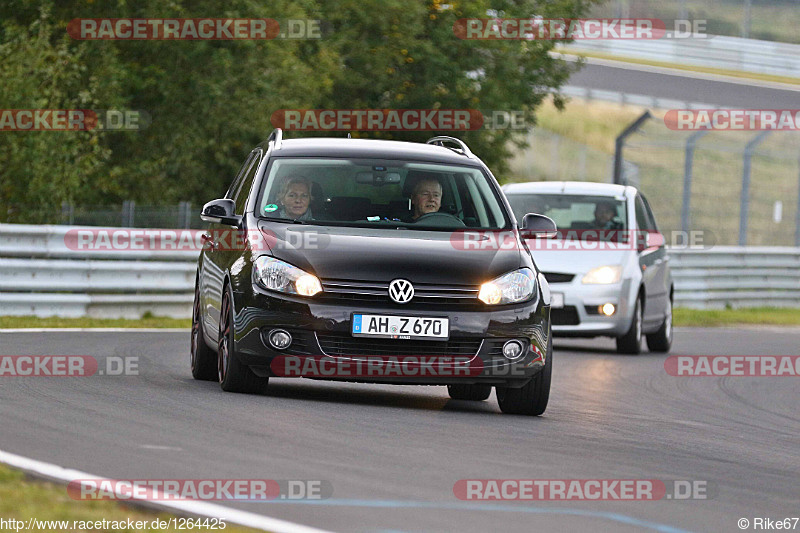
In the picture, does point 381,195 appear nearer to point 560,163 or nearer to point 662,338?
point 662,338

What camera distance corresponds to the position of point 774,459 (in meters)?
9.08

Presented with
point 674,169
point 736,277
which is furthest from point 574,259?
point 674,169

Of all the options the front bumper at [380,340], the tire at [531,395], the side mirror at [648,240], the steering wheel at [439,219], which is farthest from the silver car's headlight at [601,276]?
the front bumper at [380,340]

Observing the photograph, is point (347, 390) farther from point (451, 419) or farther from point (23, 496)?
point (23, 496)

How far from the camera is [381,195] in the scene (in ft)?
36.5

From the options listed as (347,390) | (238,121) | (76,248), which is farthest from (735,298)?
(347,390)

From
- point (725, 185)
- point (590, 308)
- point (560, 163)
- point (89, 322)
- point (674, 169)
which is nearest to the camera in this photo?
point (590, 308)

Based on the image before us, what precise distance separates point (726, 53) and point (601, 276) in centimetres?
3279

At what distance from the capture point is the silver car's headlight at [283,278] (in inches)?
392

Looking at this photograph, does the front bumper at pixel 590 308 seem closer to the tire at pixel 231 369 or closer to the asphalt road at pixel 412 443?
the asphalt road at pixel 412 443

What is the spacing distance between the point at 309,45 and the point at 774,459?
24.6 m

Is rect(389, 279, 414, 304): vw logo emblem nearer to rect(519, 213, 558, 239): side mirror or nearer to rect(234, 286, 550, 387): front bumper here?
rect(234, 286, 550, 387): front bumper

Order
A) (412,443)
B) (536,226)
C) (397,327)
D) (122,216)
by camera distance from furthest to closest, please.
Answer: (122,216) → (536,226) → (397,327) → (412,443)

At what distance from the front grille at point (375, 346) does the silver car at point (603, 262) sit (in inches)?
296
